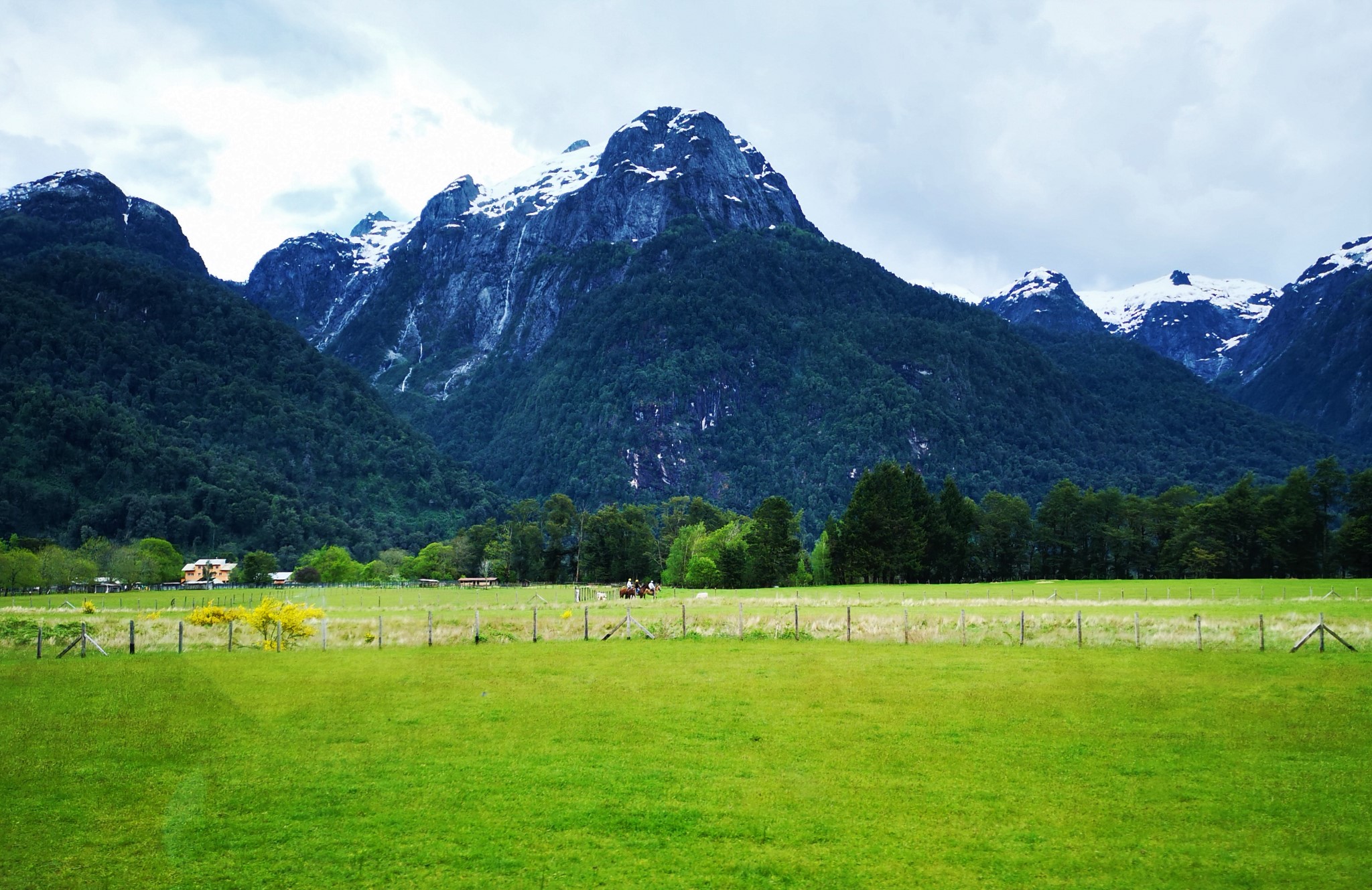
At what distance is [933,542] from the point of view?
108 meters

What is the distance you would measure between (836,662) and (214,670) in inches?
897

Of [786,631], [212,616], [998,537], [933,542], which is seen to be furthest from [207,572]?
[786,631]

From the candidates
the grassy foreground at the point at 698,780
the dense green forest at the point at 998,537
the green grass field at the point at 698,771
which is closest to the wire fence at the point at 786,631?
the green grass field at the point at 698,771

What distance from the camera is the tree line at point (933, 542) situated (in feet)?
334

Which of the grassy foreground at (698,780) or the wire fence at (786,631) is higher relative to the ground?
the grassy foreground at (698,780)

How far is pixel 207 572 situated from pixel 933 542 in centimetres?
14728

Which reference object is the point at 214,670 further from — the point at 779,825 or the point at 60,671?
the point at 779,825

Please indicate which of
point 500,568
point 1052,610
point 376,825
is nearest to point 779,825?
point 376,825

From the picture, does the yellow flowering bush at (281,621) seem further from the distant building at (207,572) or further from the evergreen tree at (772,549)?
the distant building at (207,572)

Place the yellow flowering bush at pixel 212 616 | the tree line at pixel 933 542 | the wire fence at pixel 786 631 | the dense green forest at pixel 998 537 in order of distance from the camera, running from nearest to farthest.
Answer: the wire fence at pixel 786 631 → the yellow flowering bush at pixel 212 616 → the dense green forest at pixel 998 537 → the tree line at pixel 933 542

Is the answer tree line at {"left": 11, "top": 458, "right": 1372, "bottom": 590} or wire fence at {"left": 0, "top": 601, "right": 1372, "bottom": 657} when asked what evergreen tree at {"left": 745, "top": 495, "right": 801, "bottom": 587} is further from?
wire fence at {"left": 0, "top": 601, "right": 1372, "bottom": 657}

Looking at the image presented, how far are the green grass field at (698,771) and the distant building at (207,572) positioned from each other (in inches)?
6199

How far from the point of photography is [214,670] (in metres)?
30.6

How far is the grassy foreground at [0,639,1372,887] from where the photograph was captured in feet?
40.3
